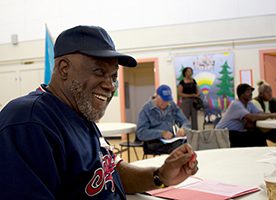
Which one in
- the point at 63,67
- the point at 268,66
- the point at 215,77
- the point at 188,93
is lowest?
the point at 63,67

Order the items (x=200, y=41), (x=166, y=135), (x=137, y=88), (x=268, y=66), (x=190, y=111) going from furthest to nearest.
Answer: (x=137, y=88) → (x=200, y=41) → (x=268, y=66) → (x=190, y=111) → (x=166, y=135)

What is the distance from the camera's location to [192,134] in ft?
10.1

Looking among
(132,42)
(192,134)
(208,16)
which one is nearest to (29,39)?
(132,42)

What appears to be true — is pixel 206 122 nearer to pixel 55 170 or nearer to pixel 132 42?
pixel 132 42

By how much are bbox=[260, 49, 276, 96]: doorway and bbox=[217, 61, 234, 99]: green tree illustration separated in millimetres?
710

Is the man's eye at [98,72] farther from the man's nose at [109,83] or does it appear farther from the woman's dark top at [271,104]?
the woman's dark top at [271,104]

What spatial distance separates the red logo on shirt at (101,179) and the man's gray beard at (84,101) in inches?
6.0

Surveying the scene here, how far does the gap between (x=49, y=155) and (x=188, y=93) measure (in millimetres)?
6250

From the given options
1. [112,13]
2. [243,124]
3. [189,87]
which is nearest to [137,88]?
[112,13]

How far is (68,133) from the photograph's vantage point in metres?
0.93

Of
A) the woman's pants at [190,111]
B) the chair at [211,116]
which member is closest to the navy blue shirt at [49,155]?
the woman's pants at [190,111]

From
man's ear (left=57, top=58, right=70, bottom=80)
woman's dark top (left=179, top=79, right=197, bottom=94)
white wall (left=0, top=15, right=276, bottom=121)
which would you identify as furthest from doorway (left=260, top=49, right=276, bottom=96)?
man's ear (left=57, top=58, right=70, bottom=80)

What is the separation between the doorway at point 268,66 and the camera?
7.15 meters

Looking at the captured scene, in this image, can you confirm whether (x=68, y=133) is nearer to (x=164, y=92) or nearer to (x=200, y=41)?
(x=164, y=92)
